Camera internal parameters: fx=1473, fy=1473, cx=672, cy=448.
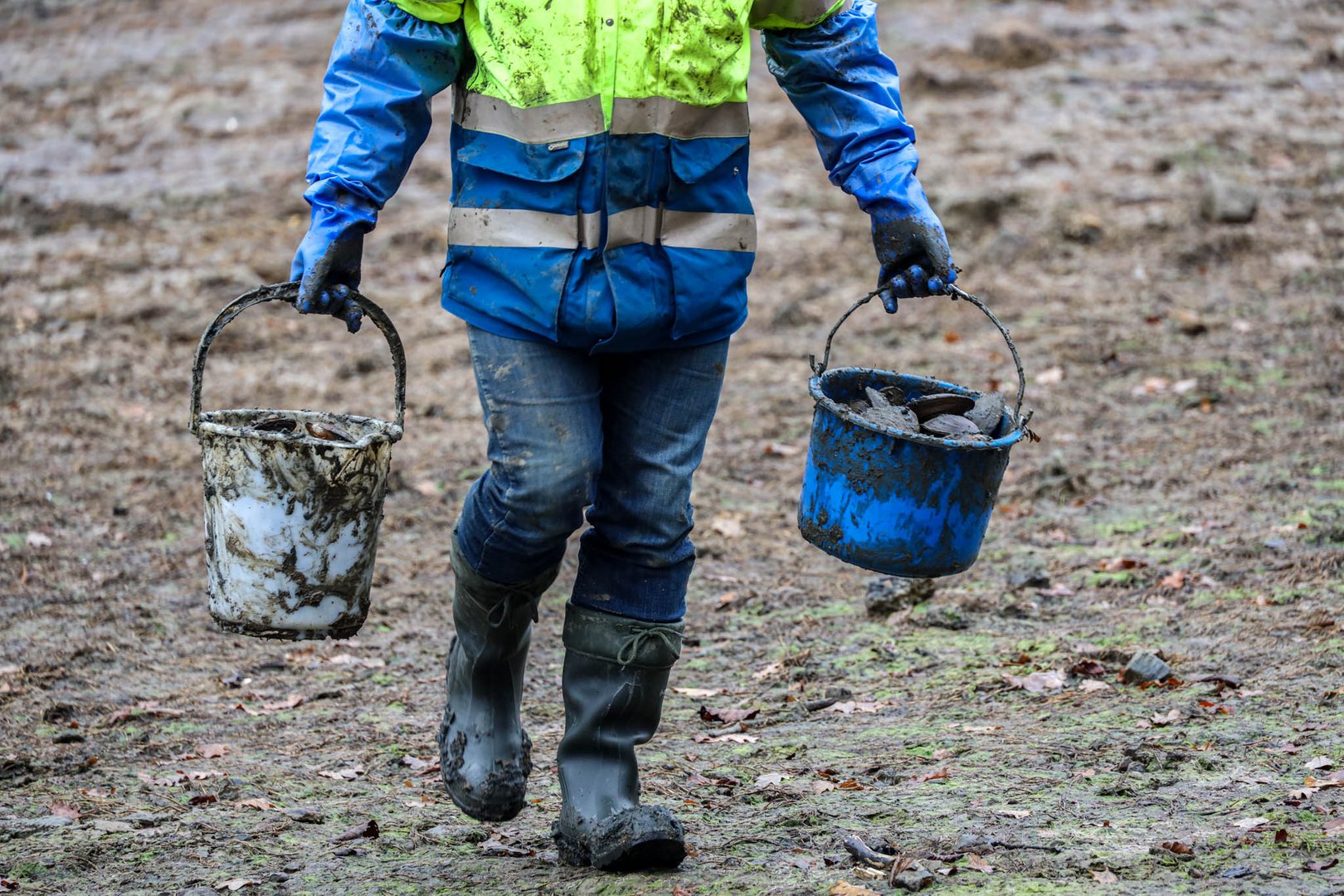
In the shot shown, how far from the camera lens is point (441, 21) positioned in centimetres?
285

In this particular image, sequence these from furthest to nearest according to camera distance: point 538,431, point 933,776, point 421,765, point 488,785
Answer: point 421,765
point 933,776
point 488,785
point 538,431

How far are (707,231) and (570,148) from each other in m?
0.32

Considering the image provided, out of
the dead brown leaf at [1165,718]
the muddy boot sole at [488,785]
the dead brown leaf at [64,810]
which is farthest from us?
the dead brown leaf at [1165,718]

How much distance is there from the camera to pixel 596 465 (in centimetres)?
294

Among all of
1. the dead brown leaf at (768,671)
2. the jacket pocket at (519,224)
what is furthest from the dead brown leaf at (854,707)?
the jacket pocket at (519,224)

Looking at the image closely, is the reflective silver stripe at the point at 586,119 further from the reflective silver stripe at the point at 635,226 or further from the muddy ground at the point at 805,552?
the muddy ground at the point at 805,552

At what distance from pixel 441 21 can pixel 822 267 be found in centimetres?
611

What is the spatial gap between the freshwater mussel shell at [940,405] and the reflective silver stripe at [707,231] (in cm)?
61

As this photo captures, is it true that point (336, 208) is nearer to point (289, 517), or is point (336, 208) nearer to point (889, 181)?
point (289, 517)

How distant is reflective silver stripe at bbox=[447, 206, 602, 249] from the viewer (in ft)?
9.20

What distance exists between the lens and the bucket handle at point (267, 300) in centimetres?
294

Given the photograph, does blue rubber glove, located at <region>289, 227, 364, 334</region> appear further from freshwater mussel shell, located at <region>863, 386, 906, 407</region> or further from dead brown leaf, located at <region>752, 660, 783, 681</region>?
dead brown leaf, located at <region>752, 660, 783, 681</region>

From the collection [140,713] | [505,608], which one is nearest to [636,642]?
[505,608]

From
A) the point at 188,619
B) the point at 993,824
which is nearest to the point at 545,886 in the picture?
the point at 993,824
